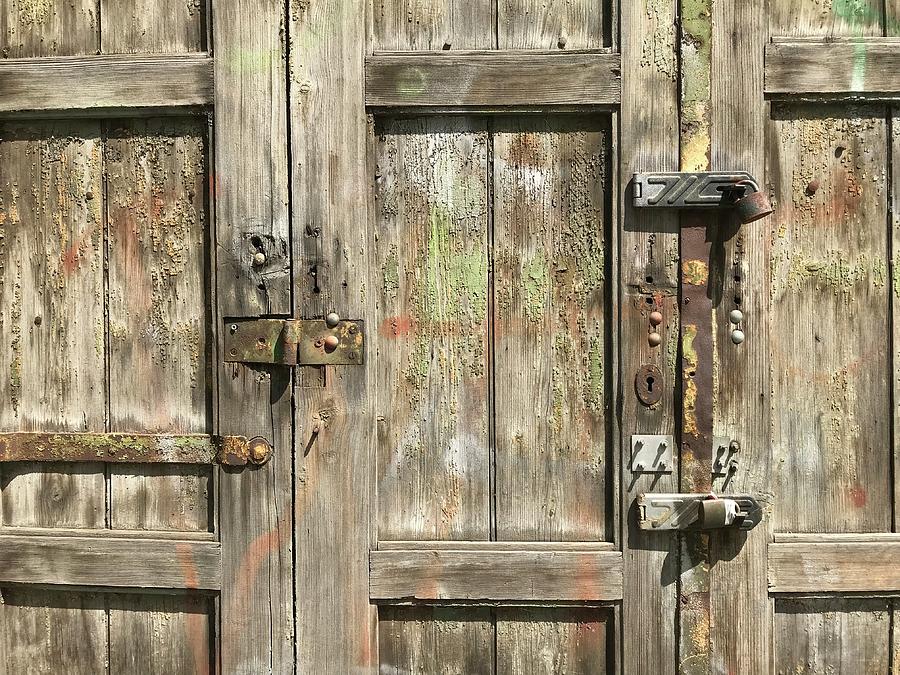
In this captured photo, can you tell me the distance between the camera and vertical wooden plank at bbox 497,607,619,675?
145 cm

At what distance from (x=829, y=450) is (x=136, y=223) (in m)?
1.61

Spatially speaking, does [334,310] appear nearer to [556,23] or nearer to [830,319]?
[556,23]

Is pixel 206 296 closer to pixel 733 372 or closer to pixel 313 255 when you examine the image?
pixel 313 255

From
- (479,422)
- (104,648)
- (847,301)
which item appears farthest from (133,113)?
(847,301)

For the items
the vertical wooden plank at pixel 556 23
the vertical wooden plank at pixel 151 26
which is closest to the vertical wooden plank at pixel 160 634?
the vertical wooden plank at pixel 151 26

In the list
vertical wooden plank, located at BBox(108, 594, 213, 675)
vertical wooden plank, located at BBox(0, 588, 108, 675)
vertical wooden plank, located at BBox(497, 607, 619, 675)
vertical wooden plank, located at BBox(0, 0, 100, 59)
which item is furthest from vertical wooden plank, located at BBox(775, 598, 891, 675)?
vertical wooden plank, located at BBox(0, 0, 100, 59)

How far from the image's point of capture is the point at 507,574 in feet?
4.65

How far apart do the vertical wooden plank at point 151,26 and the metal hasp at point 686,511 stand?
140cm

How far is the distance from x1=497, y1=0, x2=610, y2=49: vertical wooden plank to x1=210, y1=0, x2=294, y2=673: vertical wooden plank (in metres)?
0.51

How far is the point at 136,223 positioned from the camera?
146 centimetres

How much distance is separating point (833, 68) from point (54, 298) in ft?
5.81

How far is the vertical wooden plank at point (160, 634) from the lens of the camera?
1.49m

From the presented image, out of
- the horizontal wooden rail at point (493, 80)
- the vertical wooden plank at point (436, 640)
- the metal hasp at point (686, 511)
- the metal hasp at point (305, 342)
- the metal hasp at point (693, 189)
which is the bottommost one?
the vertical wooden plank at point (436, 640)

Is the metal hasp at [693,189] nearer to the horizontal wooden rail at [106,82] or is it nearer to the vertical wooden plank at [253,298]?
the vertical wooden plank at [253,298]
